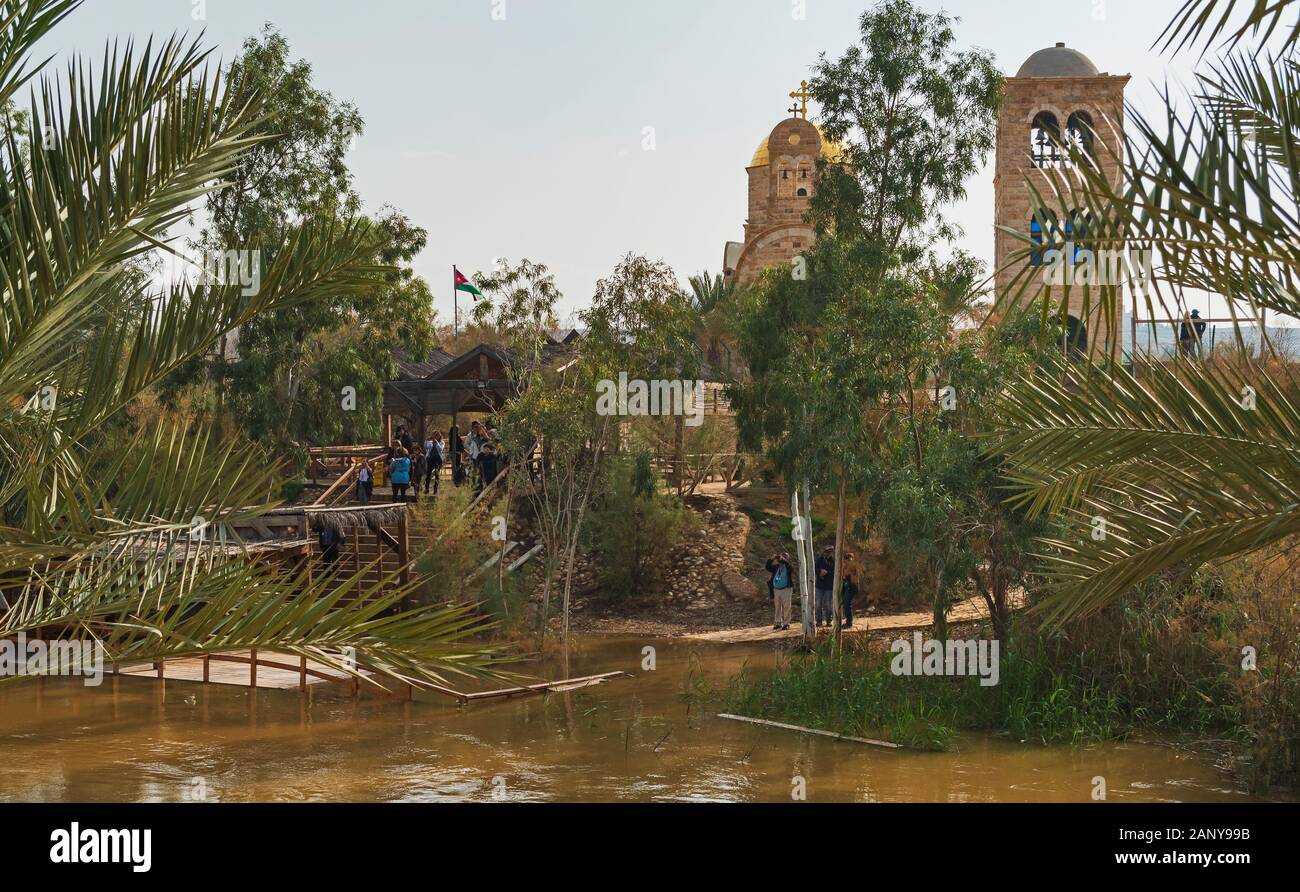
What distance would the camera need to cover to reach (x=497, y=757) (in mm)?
15273

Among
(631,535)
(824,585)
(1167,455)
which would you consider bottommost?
(824,585)

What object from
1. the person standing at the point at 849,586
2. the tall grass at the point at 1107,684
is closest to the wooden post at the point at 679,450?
the person standing at the point at 849,586

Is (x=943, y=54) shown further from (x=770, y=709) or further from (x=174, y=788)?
(x=174, y=788)

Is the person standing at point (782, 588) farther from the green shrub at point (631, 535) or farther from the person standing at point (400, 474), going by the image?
the person standing at point (400, 474)

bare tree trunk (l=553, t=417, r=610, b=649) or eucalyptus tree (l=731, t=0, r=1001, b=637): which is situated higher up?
eucalyptus tree (l=731, t=0, r=1001, b=637)

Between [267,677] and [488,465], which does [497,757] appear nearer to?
[267,677]

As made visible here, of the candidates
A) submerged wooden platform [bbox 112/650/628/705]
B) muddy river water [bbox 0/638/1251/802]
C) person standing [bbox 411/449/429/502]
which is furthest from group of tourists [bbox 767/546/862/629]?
person standing [bbox 411/449/429/502]

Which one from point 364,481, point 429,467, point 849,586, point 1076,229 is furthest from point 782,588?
point 1076,229

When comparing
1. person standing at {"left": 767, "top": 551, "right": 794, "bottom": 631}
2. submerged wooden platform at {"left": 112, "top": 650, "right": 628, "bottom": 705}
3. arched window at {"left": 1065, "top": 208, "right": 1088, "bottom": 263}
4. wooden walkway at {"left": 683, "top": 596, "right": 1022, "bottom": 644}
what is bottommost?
submerged wooden platform at {"left": 112, "top": 650, "right": 628, "bottom": 705}

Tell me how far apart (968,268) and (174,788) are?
45.9ft

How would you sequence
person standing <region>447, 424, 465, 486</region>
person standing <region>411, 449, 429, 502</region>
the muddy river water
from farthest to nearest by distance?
person standing <region>447, 424, 465, 486</region>
person standing <region>411, 449, 429, 502</region>
the muddy river water

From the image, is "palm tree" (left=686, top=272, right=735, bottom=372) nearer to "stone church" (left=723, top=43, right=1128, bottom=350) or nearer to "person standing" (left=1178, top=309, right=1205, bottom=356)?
"stone church" (left=723, top=43, right=1128, bottom=350)

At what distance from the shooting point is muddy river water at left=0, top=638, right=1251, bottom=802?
44.2 ft

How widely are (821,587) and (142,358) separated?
18.7 m
